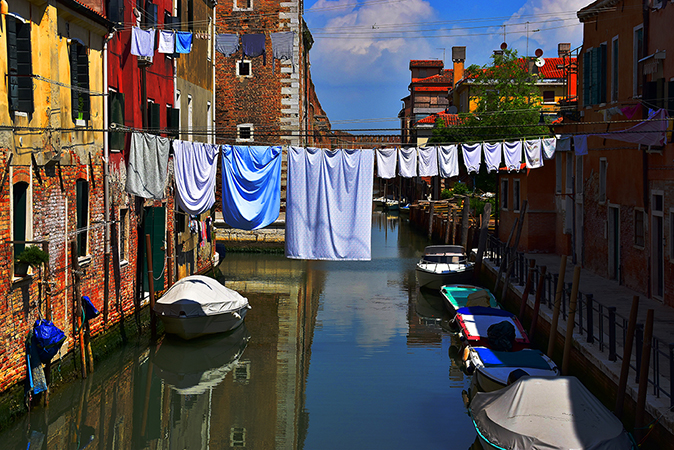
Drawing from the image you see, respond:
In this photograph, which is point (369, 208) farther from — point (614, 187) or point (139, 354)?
point (614, 187)

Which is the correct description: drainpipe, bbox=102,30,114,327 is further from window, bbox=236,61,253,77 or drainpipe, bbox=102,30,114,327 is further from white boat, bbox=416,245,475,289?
window, bbox=236,61,253,77

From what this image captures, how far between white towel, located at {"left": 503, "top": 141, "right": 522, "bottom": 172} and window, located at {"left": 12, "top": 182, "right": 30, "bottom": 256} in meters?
10.3

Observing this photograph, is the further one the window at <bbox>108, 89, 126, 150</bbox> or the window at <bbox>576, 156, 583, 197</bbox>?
the window at <bbox>576, 156, 583, 197</bbox>

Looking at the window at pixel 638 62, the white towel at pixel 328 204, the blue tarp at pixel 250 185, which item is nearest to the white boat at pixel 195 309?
the blue tarp at pixel 250 185

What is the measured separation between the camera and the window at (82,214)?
13617mm

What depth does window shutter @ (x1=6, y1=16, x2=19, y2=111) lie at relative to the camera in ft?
34.6

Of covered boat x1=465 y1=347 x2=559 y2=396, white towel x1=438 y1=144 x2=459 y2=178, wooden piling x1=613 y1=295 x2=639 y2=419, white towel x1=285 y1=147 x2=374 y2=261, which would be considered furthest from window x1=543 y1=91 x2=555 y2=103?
wooden piling x1=613 y1=295 x2=639 y2=419

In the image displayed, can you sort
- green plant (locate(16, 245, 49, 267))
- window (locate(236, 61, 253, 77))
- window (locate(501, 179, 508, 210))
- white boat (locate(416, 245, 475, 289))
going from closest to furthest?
green plant (locate(16, 245, 49, 267)) → white boat (locate(416, 245, 475, 289)) → window (locate(501, 179, 508, 210)) → window (locate(236, 61, 253, 77))

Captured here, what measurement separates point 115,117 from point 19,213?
15.2 feet

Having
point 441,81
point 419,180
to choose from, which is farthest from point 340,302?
point 441,81

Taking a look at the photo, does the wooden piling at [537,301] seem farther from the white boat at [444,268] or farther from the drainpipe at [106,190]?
the drainpipe at [106,190]

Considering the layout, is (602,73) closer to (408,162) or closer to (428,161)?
(428,161)

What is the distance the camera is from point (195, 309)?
16516 mm

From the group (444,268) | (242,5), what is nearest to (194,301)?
(444,268)
